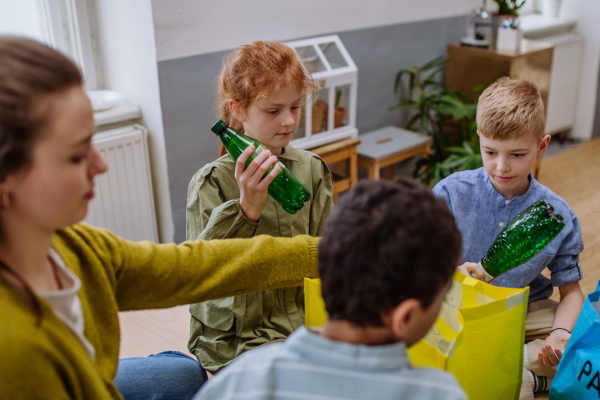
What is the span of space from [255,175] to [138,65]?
54.7 inches

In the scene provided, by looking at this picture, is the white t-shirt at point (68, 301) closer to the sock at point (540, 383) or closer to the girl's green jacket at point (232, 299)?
the girl's green jacket at point (232, 299)

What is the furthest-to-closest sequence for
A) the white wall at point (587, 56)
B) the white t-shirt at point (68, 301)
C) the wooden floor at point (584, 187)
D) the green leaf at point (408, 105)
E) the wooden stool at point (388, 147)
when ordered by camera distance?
1. the white wall at point (587, 56)
2. the green leaf at point (408, 105)
3. the wooden stool at point (388, 147)
4. the wooden floor at point (584, 187)
5. the white t-shirt at point (68, 301)

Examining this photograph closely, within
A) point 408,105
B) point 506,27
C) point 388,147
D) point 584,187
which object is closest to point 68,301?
point 388,147

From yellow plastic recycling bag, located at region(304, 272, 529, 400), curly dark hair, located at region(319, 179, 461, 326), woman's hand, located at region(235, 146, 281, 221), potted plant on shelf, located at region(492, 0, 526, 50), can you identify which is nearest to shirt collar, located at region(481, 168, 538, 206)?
yellow plastic recycling bag, located at region(304, 272, 529, 400)

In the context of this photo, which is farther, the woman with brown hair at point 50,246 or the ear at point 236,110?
the ear at point 236,110

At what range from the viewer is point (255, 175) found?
1.10 metres

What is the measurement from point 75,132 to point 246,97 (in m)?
0.66

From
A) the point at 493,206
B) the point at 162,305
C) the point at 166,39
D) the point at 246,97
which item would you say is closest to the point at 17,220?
the point at 162,305

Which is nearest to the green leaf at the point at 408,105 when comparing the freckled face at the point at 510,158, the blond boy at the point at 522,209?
the blond boy at the point at 522,209

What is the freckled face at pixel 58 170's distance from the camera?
665 millimetres

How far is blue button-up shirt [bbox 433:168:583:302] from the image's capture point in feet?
4.46

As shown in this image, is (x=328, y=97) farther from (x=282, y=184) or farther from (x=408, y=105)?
(x=282, y=184)

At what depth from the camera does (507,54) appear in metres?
3.10

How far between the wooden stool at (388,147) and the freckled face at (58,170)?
2.13 m
